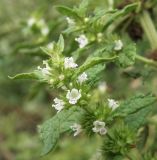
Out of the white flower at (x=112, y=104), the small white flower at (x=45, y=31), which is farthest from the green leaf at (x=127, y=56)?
the small white flower at (x=45, y=31)

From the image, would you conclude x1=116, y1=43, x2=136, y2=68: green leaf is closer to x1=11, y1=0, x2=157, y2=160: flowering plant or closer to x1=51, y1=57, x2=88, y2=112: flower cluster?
x1=11, y1=0, x2=157, y2=160: flowering plant

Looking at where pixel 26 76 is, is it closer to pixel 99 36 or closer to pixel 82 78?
pixel 82 78

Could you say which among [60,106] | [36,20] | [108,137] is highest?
[36,20]

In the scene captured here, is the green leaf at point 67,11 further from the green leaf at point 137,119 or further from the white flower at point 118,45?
the green leaf at point 137,119

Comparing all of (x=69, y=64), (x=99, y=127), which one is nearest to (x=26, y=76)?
(x=69, y=64)

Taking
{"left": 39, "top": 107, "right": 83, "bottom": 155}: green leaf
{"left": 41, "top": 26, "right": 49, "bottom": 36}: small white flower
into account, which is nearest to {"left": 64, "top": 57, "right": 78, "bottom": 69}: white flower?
{"left": 39, "top": 107, "right": 83, "bottom": 155}: green leaf

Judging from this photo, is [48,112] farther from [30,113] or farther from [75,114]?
[75,114]

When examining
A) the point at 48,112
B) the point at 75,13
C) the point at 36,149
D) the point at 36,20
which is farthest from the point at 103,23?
the point at 48,112
